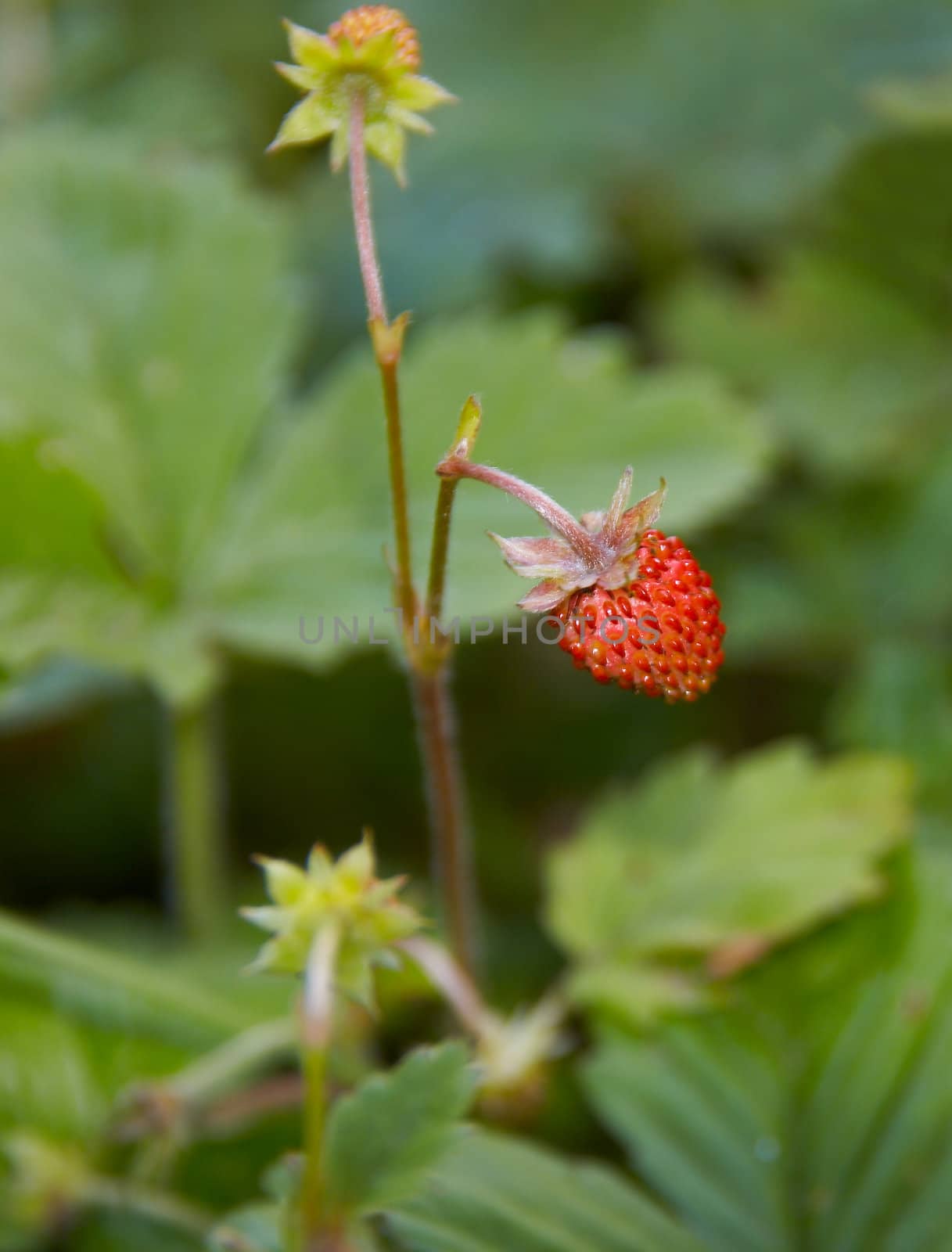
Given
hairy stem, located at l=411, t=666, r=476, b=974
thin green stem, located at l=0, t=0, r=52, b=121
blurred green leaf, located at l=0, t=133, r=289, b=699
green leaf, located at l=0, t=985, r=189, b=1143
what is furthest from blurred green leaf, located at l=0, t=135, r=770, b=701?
thin green stem, located at l=0, t=0, r=52, b=121

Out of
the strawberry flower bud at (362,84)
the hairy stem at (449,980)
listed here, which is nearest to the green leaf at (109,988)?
the hairy stem at (449,980)

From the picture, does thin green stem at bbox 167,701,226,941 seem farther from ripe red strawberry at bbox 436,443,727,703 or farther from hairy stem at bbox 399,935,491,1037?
ripe red strawberry at bbox 436,443,727,703

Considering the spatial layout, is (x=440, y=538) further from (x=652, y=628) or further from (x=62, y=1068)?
(x=62, y=1068)

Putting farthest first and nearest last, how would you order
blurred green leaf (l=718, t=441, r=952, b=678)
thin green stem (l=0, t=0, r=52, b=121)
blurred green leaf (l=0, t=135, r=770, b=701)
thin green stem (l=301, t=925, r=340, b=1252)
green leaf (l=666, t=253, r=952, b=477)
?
1. thin green stem (l=0, t=0, r=52, b=121)
2. green leaf (l=666, t=253, r=952, b=477)
3. blurred green leaf (l=718, t=441, r=952, b=678)
4. blurred green leaf (l=0, t=135, r=770, b=701)
5. thin green stem (l=301, t=925, r=340, b=1252)

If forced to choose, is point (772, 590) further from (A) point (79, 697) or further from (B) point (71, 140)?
(B) point (71, 140)

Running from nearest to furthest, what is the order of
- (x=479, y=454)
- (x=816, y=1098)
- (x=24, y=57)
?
(x=816, y=1098)
(x=479, y=454)
(x=24, y=57)

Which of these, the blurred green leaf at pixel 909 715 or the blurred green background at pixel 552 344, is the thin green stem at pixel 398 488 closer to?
the blurred green background at pixel 552 344

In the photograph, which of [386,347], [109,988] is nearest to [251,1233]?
[109,988]
